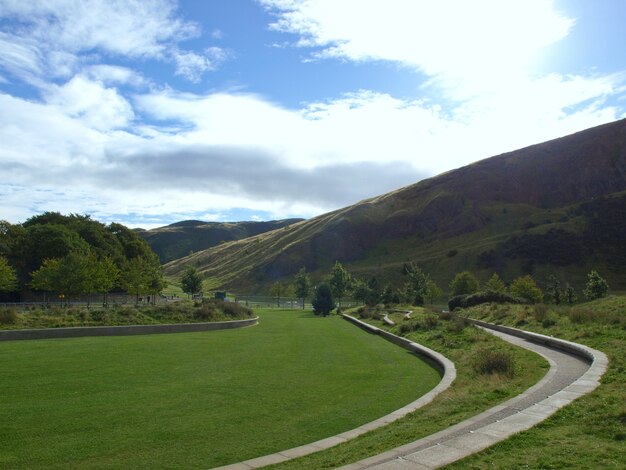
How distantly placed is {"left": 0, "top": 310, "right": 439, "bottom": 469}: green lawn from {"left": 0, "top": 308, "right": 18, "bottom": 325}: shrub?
5.60 m

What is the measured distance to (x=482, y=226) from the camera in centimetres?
11775

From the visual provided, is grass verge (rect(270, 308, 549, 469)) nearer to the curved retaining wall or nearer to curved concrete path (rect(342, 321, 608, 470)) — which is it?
curved concrete path (rect(342, 321, 608, 470))

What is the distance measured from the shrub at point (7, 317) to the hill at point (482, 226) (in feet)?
253

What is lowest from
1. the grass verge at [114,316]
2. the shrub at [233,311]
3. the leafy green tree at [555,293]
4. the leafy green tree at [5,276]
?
the leafy green tree at [555,293]

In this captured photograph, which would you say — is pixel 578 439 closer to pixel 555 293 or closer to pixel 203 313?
pixel 203 313

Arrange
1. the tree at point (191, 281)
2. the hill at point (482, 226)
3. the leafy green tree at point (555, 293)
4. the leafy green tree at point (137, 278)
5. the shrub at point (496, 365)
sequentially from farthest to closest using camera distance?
the hill at point (482, 226), the tree at point (191, 281), the leafy green tree at point (555, 293), the leafy green tree at point (137, 278), the shrub at point (496, 365)

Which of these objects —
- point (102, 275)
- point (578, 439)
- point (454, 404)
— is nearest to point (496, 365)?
point (454, 404)

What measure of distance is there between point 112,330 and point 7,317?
4830 millimetres

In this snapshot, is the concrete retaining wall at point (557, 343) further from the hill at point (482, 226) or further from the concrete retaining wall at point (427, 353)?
the hill at point (482, 226)

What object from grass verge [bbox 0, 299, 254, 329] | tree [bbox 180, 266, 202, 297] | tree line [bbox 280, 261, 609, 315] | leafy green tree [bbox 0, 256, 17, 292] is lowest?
tree line [bbox 280, 261, 609, 315]

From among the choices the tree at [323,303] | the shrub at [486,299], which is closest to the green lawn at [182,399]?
the shrub at [486,299]

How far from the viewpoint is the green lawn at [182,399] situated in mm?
7613

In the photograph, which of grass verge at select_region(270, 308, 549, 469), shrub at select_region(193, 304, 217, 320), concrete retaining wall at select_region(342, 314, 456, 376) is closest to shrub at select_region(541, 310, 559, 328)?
grass verge at select_region(270, 308, 549, 469)

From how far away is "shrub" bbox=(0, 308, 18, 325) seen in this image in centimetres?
2411
